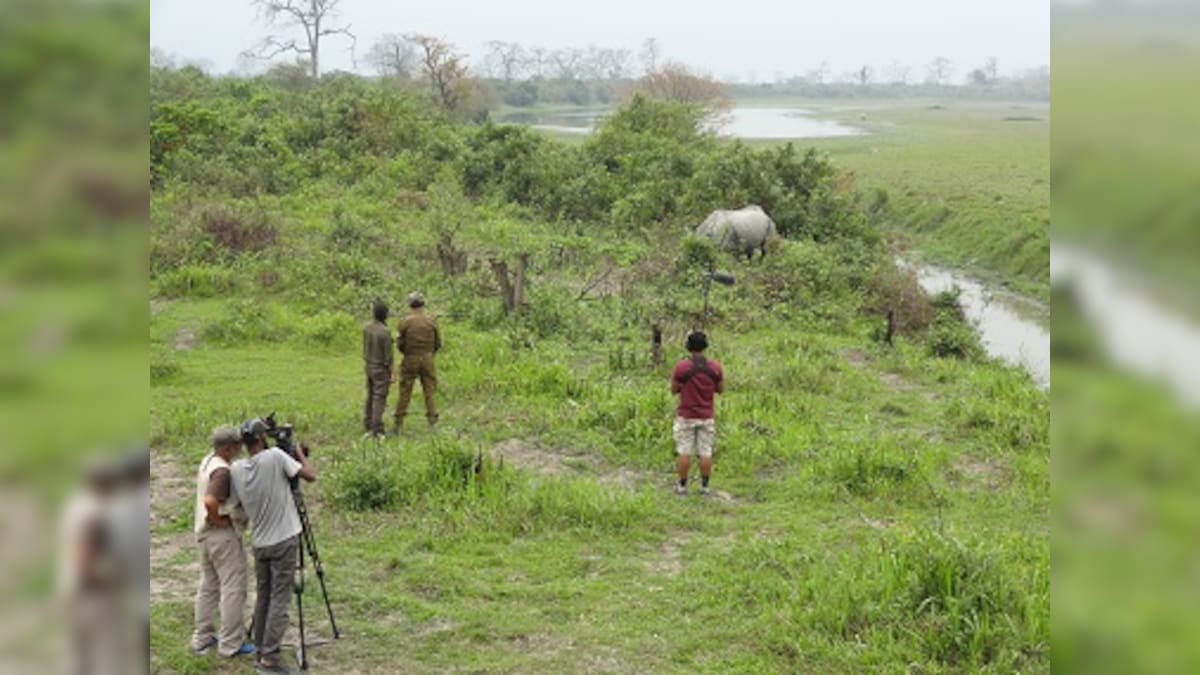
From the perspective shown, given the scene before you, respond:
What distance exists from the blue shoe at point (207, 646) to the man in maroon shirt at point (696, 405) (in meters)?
4.09

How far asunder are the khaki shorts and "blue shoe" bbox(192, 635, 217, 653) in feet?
13.4

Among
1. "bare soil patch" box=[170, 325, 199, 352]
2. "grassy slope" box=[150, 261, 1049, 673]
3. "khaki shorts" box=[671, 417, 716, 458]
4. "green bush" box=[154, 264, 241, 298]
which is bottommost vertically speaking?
"grassy slope" box=[150, 261, 1049, 673]

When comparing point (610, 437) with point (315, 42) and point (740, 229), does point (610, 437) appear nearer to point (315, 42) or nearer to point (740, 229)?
point (740, 229)

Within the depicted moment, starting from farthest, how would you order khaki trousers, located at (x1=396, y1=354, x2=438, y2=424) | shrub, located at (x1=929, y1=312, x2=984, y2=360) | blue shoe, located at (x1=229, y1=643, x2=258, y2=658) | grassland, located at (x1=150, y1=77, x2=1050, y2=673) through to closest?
1. shrub, located at (x1=929, y1=312, x2=984, y2=360)
2. khaki trousers, located at (x1=396, y1=354, x2=438, y2=424)
3. grassland, located at (x1=150, y1=77, x2=1050, y2=673)
4. blue shoe, located at (x1=229, y1=643, x2=258, y2=658)

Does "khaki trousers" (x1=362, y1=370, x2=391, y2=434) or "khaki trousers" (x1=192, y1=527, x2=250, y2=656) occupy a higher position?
"khaki trousers" (x1=362, y1=370, x2=391, y2=434)

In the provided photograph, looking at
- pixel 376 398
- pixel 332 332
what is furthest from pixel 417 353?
pixel 332 332

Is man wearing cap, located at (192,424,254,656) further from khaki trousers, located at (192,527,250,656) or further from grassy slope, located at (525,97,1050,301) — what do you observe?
grassy slope, located at (525,97,1050,301)

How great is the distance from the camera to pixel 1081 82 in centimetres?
108

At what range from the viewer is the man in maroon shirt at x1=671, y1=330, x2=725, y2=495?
9.02 m

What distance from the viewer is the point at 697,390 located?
9047 millimetres

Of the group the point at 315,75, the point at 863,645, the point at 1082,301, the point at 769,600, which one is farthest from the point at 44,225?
the point at 315,75

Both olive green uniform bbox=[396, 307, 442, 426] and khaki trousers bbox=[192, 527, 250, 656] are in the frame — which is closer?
khaki trousers bbox=[192, 527, 250, 656]

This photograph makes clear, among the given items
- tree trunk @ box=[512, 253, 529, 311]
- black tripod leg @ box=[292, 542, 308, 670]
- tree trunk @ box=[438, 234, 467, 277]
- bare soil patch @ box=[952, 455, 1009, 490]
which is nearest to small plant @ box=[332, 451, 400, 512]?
black tripod leg @ box=[292, 542, 308, 670]

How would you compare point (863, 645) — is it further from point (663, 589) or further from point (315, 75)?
point (315, 75)
